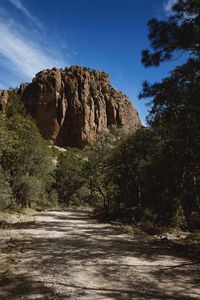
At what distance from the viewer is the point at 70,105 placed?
13138 centimetres

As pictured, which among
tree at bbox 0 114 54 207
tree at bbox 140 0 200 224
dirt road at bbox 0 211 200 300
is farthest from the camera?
tree at bbox 0 114 54 207

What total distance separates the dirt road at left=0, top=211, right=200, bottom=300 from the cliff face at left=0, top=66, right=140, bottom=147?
112 m

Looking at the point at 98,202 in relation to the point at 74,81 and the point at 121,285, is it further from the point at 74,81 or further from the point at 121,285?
the point at 74,81

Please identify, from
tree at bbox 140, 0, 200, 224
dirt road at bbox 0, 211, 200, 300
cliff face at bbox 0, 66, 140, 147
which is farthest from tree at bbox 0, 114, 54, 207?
cliff face at bbox 0, 66, 140, 147

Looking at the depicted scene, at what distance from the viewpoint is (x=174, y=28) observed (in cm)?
1162

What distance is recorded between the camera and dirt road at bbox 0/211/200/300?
7.87 m

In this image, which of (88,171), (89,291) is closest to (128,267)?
(89,291)

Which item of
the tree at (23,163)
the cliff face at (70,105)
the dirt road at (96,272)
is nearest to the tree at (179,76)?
the dirt road at (96,272)

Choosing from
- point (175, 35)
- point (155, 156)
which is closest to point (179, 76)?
point (175, 35)

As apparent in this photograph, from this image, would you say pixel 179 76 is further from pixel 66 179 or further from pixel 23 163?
pixel 66 179

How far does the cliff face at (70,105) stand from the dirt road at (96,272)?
368 ft

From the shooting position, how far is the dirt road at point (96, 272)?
7.87 metres

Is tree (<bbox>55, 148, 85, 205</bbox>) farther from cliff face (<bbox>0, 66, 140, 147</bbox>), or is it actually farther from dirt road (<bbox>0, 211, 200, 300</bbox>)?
dirt road (<bbox>0, 211, 200, 300</bbox>)

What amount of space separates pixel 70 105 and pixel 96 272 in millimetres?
123804
